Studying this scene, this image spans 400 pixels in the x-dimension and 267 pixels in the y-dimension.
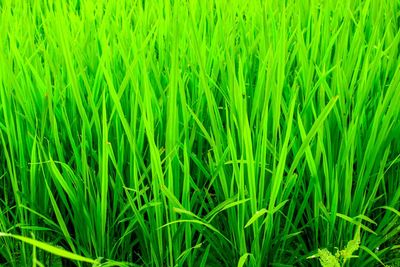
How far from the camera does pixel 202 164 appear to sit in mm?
1092

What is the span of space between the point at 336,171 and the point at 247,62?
37cm

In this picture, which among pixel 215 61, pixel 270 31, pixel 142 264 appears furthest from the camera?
pixel 270 31

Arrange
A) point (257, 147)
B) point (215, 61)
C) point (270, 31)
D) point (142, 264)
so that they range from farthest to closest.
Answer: point (270, 31) → point (215, 61) → point (142, 264) → point (257, 147)

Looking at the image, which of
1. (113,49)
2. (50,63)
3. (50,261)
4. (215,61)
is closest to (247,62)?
(215,61)

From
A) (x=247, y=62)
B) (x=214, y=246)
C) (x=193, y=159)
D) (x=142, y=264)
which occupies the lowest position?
(x=142, y=264)

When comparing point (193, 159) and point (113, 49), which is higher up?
point (113, 49)

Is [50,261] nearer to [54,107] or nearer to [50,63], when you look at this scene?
[54,107]

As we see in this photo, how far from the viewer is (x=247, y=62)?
1246 millimetres

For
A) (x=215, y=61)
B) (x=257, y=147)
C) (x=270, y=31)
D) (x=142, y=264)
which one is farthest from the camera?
(x=270, y=31)

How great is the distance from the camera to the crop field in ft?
3.13

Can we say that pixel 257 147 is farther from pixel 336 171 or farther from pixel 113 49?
pixel 113 49

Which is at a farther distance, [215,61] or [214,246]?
[215,61]

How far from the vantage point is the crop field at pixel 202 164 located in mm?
953

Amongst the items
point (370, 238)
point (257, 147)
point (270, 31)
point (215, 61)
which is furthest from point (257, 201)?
point (270, 31)
